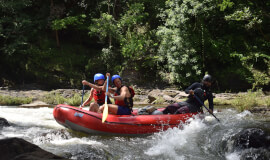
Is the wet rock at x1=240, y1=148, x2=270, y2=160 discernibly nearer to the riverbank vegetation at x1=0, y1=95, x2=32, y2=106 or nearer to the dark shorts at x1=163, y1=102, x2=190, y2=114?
the dark shorts at x1=163, y1=102, x2=190, y2=114

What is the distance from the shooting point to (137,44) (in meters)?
15.0

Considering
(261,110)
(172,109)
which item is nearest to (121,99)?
(172,109)

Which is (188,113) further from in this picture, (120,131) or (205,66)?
(205,66)

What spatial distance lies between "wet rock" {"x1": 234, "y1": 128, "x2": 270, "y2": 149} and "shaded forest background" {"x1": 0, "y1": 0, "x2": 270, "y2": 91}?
29.2ft

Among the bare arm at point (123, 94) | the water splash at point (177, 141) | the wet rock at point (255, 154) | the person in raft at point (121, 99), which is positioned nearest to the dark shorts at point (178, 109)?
the water splash at point (177, 141)

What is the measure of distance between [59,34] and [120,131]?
1447 cm

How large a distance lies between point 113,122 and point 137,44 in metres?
10.3

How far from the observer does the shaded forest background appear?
13211 mm

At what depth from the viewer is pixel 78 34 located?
59.1 feet

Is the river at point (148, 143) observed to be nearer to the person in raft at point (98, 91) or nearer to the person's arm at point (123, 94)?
the person in raft at point (98, 91)

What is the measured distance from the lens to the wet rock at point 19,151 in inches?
101

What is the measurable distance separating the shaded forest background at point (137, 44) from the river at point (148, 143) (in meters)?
7.57

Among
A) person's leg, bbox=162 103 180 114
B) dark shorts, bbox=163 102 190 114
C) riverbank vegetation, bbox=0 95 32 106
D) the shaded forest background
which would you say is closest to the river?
dark shorts, bbox=163 102 190 114

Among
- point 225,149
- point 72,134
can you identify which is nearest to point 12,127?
point 72,134
